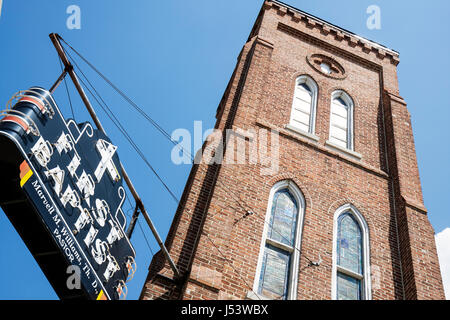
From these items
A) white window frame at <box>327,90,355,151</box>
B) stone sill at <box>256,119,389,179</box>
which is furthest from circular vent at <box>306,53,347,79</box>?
stone sill at <box>256,119,389,179</box>

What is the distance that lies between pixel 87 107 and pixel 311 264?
5006 mm

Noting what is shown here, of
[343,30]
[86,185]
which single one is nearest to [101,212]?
[86,185]

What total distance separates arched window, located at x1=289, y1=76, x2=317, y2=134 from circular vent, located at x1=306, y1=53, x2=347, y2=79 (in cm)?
82

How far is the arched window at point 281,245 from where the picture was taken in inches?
360

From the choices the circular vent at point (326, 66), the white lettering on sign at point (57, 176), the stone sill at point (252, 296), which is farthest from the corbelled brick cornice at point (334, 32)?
the white lettering on sign at point (57, 176)

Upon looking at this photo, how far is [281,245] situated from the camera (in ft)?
32.5

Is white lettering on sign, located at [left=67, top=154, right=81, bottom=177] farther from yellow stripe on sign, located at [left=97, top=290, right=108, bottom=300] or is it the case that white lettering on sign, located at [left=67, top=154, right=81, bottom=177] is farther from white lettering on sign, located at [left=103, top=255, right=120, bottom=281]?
yellow stripe on sign, located at [left=97, top=290, right=108, bottom=300]

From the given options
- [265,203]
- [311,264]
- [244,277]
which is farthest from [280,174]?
[244,277]

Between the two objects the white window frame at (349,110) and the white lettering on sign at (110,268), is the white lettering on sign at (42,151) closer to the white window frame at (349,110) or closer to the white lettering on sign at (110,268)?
the white lettering on sign at (110,268)

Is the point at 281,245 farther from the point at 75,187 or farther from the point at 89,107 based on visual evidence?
the point at 75,187

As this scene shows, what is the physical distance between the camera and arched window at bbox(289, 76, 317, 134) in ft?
45.0

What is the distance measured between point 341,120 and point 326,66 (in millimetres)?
2661

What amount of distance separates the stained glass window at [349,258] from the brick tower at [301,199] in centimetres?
2
